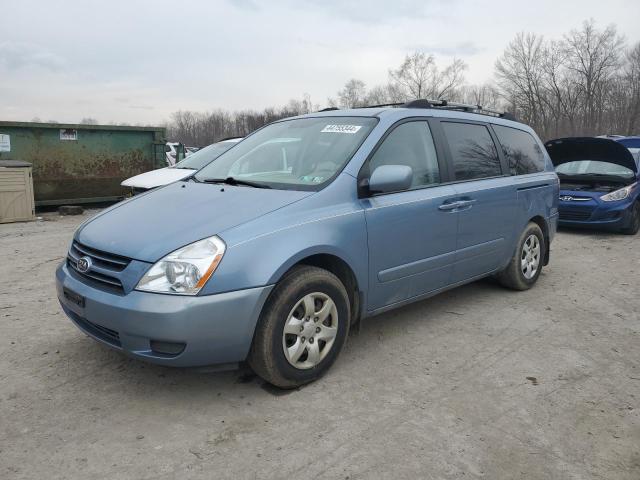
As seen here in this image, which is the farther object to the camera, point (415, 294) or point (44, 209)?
point (44, 209)

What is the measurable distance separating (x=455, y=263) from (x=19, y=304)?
3929mm

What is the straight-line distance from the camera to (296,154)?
3.79m

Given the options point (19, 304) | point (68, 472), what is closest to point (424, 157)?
point (68, 472)

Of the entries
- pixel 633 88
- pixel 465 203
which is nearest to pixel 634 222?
pixel 465 203

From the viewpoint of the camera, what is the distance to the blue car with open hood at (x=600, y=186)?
864cm

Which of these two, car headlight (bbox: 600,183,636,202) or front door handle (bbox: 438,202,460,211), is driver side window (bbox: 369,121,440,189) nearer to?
front door handle (bbox: 438,202,460,211)

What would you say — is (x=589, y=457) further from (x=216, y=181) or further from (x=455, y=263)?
(x=216, y=181)

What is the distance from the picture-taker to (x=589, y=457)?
253cm

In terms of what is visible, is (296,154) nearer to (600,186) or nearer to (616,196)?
(616,196)

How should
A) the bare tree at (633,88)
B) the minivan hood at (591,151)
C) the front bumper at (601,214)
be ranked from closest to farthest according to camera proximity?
the front bumper at (601,214)
the minivan hood at (591,151)
the bare tree at (633,88)

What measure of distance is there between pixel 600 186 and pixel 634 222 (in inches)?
33.4

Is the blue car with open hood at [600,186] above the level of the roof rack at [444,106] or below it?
below

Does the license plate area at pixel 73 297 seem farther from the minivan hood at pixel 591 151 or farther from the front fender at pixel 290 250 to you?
the minivan hood at pixel 591 151

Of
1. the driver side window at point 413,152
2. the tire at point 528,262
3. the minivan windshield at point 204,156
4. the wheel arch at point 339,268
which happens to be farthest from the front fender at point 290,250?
the minivan windshield at point 204,156
